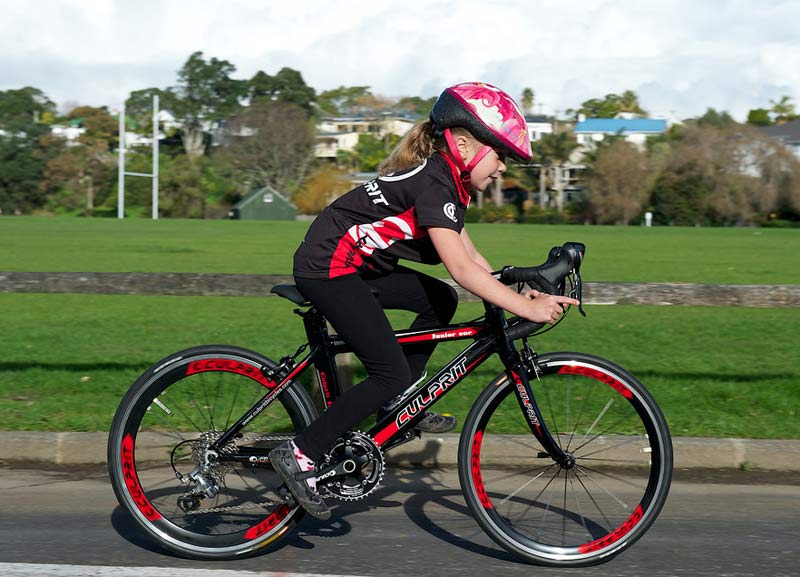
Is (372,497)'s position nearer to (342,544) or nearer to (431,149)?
(342,544)

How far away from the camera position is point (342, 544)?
457 cm

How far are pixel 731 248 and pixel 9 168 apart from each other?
76968 mm

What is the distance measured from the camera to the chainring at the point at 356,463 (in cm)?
433

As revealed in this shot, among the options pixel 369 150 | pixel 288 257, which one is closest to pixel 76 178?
pixel 369 150

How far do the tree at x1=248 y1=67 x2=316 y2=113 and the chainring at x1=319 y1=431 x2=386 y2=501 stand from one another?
445 feet

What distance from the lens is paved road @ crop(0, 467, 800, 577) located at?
14.1 feet

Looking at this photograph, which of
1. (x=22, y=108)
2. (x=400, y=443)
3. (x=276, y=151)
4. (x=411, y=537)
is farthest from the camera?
(x=22, y=108)

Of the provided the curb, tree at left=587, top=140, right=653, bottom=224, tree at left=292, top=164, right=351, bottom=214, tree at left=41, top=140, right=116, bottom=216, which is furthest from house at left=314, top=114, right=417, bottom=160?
the curb

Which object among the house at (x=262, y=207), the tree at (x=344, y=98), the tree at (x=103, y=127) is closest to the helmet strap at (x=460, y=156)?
the house at (x=262, y=207)

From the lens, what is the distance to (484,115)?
13.4 ft

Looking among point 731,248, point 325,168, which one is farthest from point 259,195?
point 731,248

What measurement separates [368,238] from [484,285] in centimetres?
50

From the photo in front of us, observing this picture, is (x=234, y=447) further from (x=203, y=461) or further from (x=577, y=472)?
(x=577, y=472)

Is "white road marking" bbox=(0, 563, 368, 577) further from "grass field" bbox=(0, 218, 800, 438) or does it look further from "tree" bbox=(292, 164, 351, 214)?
"tree" bbox=(292, 164, 351, 214)
